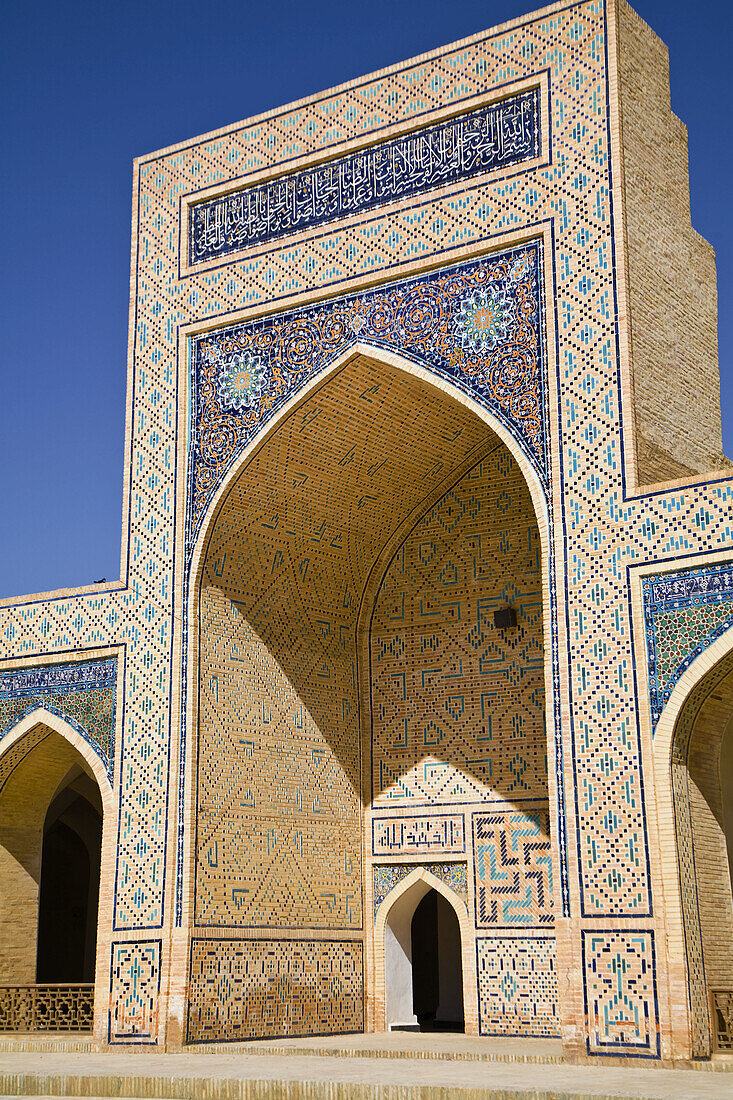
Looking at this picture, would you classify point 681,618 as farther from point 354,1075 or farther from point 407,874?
point 407,874

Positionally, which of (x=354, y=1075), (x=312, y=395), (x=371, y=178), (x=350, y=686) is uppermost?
(x=371, y=178)

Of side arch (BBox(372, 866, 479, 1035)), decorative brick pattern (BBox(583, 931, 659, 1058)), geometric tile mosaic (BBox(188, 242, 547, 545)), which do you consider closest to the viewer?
decorative brick pattern (BBox(583, 931, 659, 1058))

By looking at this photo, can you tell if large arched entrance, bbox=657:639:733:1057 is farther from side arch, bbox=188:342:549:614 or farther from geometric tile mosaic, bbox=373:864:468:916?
geometric tile mosaic, bbox=373:864:468:916

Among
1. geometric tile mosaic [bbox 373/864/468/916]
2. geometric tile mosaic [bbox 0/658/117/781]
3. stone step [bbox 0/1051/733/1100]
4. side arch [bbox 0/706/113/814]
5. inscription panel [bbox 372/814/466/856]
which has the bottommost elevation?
stone step [bbox 0/1051/733/1100]

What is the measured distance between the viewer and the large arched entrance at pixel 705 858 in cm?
626

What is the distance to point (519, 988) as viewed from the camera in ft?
26.5

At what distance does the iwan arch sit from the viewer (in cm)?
658

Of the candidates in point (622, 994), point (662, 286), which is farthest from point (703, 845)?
point (662, 286)

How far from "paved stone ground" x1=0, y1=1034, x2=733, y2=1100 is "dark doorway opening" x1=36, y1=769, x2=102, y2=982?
424cm

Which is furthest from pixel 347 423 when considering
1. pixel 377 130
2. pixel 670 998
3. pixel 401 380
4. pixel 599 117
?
pixel 670 998

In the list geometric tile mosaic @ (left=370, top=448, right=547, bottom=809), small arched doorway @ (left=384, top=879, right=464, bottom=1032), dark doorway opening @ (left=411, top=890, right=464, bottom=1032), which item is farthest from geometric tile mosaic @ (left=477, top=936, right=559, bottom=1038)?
dark doorway opening @ (left=411, top=890, right=464, bottom=1032)

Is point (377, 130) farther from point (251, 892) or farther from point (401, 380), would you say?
point (251, 892)

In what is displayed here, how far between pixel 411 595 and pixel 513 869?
1958 millimetres

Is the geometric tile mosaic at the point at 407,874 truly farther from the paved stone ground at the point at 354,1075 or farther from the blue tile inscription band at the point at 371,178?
the blue tile inscription band at the point at 371,178
